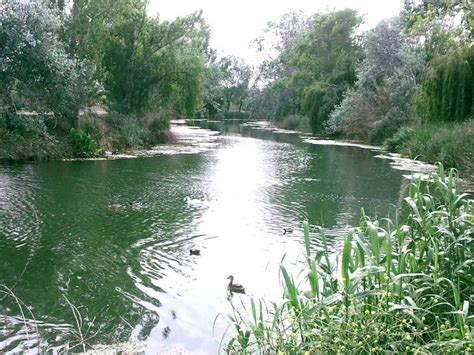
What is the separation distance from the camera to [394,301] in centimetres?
353

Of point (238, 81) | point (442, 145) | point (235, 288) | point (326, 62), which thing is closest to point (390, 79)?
point (442, 145)

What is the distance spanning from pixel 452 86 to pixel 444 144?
9.20ft

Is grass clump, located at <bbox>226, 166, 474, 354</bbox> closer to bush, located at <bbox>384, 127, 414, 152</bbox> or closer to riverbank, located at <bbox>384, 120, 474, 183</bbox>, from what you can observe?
riverbank, located at <bbox>384, 120, 474, 183</bbox>

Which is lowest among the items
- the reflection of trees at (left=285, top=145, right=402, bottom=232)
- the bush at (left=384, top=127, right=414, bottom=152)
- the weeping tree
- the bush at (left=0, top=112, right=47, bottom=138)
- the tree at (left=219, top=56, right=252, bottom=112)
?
the reflection of trees at (left=285, top=145, right=402, bottom=232)

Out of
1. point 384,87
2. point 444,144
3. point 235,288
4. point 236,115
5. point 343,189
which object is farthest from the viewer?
point 236,115

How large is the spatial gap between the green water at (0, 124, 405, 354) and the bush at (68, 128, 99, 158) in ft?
4.64

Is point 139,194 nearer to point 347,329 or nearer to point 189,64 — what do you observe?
point 347,329

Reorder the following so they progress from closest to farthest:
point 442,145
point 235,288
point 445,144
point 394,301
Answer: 1. point 394,301
2. point 235,288
3. point 445,144
4. point 442,145

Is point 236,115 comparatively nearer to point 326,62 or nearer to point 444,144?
point 326,62

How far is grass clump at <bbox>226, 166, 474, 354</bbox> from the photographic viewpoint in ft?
10.2

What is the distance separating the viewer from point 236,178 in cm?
1539

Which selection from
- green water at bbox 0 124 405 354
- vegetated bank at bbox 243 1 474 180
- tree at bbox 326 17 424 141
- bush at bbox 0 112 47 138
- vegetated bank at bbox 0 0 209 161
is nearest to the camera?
green water at bbox 0 124 405 354

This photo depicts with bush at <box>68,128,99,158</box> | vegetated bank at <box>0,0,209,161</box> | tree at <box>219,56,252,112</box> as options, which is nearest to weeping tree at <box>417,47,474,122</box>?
vegetated bank at <box>0,0,209,161</box>

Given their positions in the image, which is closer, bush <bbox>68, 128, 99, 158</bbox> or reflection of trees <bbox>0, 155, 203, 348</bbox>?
reflection of trees <bbox>0, 155, 203, 348</bbox>
